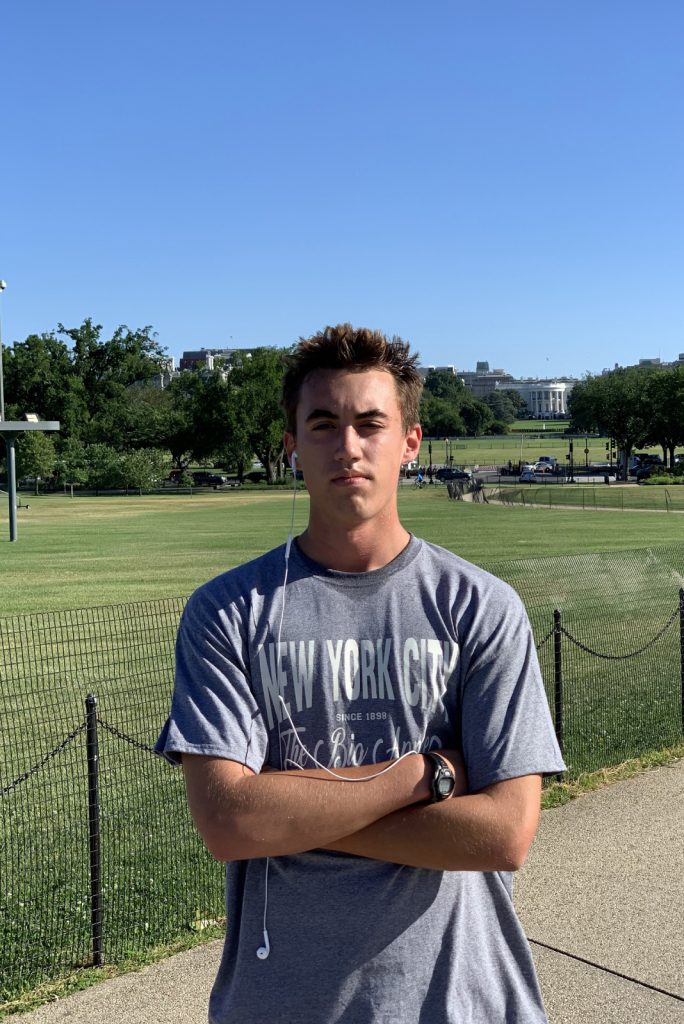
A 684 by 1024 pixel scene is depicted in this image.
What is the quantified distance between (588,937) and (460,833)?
3600 mm

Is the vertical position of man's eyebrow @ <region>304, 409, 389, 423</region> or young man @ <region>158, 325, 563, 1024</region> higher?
man's eyebrow @ <region>304, 409, 389, 423</region>

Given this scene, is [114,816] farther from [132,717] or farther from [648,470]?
[648,470]

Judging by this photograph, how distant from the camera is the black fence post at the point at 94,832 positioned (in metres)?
5.40

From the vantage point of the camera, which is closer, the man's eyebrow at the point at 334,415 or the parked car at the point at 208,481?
the man's eyebrow at the point at 334,415

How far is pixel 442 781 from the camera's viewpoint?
2.14 m

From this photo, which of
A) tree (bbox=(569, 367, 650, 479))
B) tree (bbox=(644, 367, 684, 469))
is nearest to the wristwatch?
tree (bbox=(569, 367, 650, 479))

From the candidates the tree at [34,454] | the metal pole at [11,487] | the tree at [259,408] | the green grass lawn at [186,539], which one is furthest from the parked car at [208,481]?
the metal pole at [11,487]

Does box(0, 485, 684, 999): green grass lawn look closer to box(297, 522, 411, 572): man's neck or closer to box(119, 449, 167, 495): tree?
box(297, 522, 411, 572): man's neck

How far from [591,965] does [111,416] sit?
348ft

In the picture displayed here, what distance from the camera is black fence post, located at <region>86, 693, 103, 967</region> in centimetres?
540

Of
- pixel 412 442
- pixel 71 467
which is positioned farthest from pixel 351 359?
pixel 71 467

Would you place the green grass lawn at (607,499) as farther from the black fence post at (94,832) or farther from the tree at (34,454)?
the black fence post at (94,832)

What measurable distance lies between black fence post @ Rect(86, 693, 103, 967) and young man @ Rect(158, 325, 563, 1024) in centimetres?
340

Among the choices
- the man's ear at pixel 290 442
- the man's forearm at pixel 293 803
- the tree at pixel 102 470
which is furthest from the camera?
the tree at pixel 102 470
